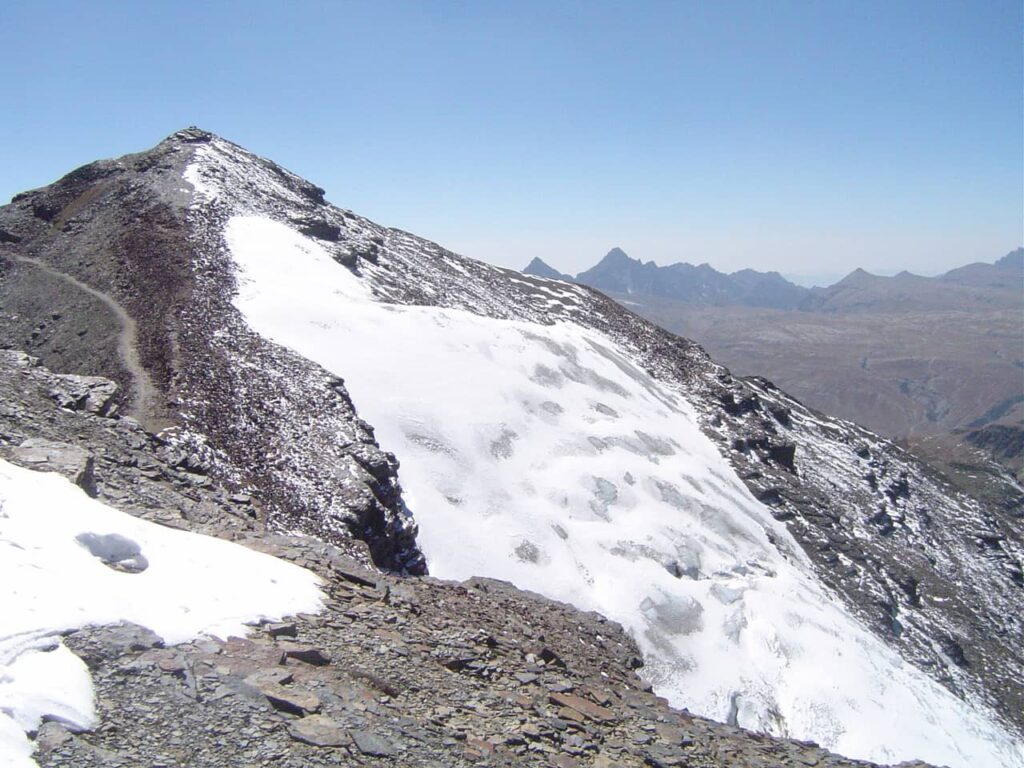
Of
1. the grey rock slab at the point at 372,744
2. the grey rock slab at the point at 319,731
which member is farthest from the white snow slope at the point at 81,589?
the grey rock slab at the point at 372,744

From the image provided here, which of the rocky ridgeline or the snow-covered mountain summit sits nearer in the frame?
the rocky ridgeline

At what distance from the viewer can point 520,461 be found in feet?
111

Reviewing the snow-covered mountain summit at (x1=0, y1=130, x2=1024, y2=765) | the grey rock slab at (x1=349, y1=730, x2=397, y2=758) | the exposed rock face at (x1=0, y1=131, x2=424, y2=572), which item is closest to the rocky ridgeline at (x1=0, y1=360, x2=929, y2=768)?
the grey rock slab at (x1=349, y1=730, x2=397, y2=758)

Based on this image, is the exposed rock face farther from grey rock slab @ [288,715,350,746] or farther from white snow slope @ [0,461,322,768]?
grey rock slab @ [288,715,350,746]

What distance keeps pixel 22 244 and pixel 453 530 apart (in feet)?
124

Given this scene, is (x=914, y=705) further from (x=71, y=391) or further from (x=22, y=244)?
(x=22, y=244)

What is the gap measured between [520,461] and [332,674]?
23.6 meters

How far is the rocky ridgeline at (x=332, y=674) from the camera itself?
8.44m

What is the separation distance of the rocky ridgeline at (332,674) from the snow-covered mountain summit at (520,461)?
467cm

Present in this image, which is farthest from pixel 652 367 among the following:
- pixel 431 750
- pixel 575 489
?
pixel 431 750

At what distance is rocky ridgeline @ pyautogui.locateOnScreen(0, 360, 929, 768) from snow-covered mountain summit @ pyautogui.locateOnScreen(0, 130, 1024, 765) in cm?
467

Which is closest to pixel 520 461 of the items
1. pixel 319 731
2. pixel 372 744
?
pixel 372 744

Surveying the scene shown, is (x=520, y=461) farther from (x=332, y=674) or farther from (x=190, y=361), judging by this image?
(x=332, y=674)

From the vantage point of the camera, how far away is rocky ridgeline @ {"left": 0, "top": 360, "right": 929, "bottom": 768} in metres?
8.44
